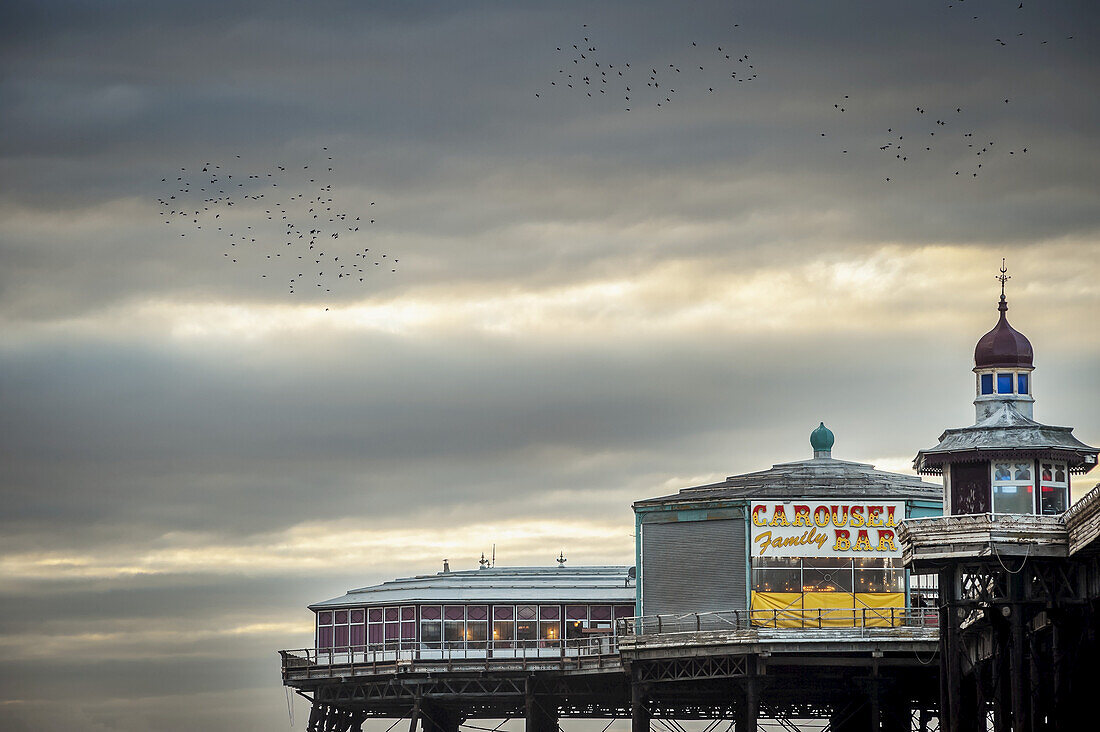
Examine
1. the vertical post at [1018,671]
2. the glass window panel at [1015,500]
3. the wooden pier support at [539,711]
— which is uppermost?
the glass window panel at [1015,500]

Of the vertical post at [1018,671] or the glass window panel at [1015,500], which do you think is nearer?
the vertical post at [1018,671]

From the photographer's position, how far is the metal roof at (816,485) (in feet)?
254

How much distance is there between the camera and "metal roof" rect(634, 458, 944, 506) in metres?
77.3

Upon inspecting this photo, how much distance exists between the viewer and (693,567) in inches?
3091

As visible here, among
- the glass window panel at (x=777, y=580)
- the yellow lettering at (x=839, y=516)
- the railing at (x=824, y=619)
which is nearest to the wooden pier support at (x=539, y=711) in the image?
the railing at (x=824, y=619)

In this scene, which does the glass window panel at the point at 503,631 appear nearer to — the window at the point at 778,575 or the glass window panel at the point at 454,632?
the glass window panel at the point at 454,632

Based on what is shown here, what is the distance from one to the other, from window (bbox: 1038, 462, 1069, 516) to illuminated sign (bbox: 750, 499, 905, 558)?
13.6 m

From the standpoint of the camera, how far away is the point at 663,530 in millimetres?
79625

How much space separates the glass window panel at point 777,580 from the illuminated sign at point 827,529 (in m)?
0.68

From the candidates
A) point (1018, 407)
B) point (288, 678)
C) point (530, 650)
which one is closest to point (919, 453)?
point (1018, 407)

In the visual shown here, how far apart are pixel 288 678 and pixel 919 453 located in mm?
41033

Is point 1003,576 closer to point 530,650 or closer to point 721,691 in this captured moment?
point 721,691

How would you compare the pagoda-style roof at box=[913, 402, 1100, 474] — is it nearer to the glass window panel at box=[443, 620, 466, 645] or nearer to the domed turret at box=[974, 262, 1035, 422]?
the domed turret at box=[974, 262, 1035, 422]

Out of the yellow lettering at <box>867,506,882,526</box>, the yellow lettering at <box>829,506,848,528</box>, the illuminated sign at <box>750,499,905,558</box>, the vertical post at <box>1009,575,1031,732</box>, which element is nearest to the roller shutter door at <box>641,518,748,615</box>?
the illuminated sign at <box>750,499,905,558</box>
